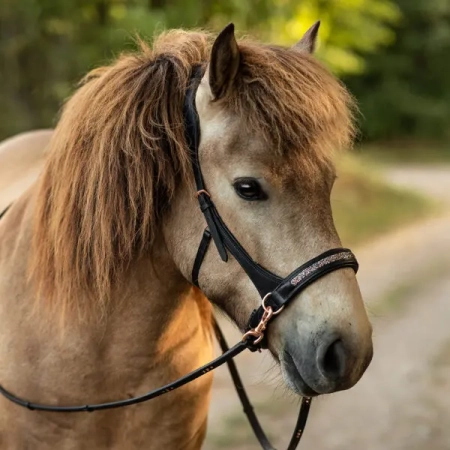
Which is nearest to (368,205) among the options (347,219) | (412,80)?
(347,219)

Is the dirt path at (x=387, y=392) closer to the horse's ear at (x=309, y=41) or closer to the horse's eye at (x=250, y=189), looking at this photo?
the horse's eye at (x=250, y=189)

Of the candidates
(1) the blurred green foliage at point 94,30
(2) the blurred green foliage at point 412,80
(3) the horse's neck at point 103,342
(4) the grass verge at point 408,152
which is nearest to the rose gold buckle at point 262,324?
(3) the horse's neck at point 103,342

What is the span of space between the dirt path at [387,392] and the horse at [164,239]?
1.61 feet

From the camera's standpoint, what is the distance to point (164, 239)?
5.25ft

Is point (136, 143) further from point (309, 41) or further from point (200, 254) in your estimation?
point (309, 41)

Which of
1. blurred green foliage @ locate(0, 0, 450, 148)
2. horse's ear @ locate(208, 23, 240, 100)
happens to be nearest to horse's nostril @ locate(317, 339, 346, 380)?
horse's ear @ locate(208, 23, 240, 100)

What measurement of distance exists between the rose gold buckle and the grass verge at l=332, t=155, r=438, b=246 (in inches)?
258

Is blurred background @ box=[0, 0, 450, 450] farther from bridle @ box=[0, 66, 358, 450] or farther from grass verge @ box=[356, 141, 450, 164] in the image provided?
grass verge @ box=[356, 141, 450, 164]

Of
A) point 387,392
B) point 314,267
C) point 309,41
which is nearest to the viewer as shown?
point 314,267

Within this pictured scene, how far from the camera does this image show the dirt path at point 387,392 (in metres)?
3.49

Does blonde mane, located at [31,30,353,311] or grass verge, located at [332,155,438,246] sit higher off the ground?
blonde mane, located at [31,30,353,311]

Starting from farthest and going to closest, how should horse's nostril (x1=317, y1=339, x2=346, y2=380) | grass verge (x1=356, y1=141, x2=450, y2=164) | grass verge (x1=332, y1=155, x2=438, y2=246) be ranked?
A: grass verge (x1=356, y1=141, x2=450, y2=164)
grass verge (x1=332, y1=155, x2=438, y2=246)
horse's nostril (x1=317, y1=339, x2=346, y2=380)

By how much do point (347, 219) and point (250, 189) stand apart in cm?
762

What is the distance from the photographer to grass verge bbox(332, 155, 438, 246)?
859 cm
